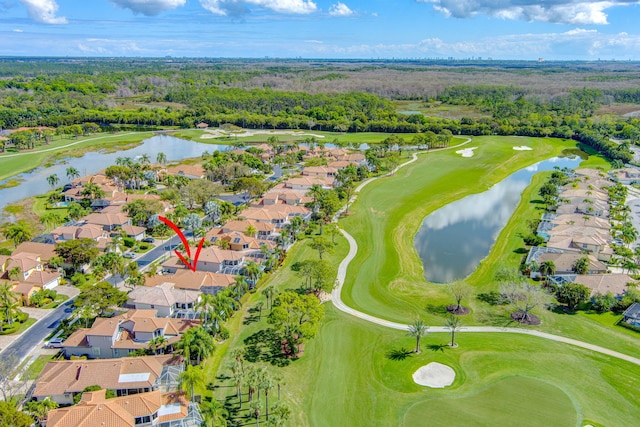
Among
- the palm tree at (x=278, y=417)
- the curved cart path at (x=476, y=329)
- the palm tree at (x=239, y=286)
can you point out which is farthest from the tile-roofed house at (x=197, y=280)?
the palm tree at (x=278, y=417)

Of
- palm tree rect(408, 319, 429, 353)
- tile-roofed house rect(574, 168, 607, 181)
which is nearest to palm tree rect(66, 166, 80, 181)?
palm tree rect(408, 319, 429, 353)

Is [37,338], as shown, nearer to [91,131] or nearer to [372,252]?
[372,252]

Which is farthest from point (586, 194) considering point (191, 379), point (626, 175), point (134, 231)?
point (191, 379)

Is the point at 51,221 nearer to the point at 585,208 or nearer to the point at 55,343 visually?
the point at 55,343

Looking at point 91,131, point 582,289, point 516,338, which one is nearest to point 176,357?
point 516,338

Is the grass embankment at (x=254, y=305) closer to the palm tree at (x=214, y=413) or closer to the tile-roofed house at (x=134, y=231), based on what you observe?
the palm tree at (x=214, y=413)

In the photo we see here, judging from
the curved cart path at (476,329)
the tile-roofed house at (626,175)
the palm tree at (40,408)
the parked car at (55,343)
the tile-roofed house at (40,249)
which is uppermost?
the tile-roofed house at (626,175)
